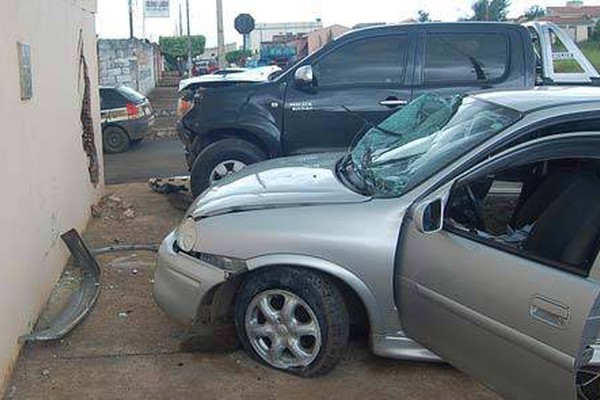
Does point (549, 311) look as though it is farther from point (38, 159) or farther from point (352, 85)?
point (352, 85)

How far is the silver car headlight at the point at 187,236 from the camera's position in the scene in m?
4.33

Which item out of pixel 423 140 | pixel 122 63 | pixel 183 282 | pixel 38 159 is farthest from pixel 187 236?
pixel 122 63

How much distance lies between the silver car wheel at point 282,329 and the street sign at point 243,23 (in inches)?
655

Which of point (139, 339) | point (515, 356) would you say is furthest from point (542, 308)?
point (139, 339)

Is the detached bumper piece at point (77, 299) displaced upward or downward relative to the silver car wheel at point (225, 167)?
downward

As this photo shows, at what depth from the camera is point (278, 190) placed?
175 inches

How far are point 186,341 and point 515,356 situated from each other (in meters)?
2.35

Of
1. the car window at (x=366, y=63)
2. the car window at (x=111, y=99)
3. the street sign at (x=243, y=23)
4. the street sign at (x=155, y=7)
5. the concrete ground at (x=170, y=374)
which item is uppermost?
the street sign at (x=155, y=7)

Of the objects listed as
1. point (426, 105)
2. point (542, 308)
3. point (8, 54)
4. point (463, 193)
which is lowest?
point (542, 308)

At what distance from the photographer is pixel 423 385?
4.19m

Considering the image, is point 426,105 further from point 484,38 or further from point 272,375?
point 484,38

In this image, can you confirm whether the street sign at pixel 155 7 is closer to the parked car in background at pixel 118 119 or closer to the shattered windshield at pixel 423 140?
the parked car in background at pixel 118 119

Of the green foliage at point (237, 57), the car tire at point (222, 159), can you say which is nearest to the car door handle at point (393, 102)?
the car tire at point (222, 159)

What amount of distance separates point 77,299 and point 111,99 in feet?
36.2
